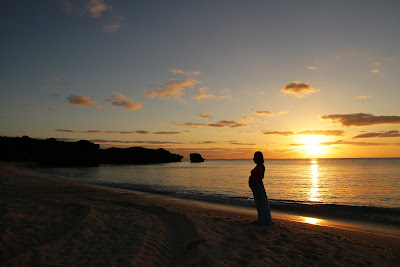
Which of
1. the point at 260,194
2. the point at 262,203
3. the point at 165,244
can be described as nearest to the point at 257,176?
the point at 260,194

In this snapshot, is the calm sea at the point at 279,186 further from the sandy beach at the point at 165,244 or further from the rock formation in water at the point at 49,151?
the rock formation in water at the point at 49,151

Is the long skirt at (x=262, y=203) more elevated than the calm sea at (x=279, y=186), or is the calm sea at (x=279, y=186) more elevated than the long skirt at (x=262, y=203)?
the long skirt at (x=262, y=203)

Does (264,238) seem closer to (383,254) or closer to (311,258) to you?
(311,258)

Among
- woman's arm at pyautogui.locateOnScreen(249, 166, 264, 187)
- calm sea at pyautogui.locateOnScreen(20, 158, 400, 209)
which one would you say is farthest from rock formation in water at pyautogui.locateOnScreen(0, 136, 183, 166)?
woman's arm at pyautogui.locateOnScreen(249, 166, 264, 187)

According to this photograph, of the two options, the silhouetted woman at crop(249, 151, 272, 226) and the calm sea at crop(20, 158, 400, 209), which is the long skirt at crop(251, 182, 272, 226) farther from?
the calm sea at crop(20, 158, 400, 209)

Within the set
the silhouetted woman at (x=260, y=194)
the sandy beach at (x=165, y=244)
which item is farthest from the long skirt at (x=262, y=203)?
the sandy beach at (x=165, y=244)

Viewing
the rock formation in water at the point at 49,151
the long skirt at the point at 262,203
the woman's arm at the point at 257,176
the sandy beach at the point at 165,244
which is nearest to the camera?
the sandy beach at the point at 165,244

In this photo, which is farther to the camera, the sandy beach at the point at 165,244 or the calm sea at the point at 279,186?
the calm sea at the point at 279,186

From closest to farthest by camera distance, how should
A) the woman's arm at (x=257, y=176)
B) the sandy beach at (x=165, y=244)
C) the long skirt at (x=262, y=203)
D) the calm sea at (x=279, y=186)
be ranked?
the sandy beach at (x=165, y=244) < the woman's arm at (x=257, y=176) < the long skirt at (x=262, y=203) < the calm sea at (x=279, y=186)

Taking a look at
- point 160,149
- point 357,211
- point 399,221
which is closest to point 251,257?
point 399,221

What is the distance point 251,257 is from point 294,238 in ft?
8.47

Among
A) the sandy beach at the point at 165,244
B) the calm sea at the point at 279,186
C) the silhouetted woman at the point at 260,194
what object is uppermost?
the silhouetted woman at the point at 260,194

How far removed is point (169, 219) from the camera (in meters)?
10.6

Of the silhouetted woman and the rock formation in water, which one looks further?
the rock formation in water
